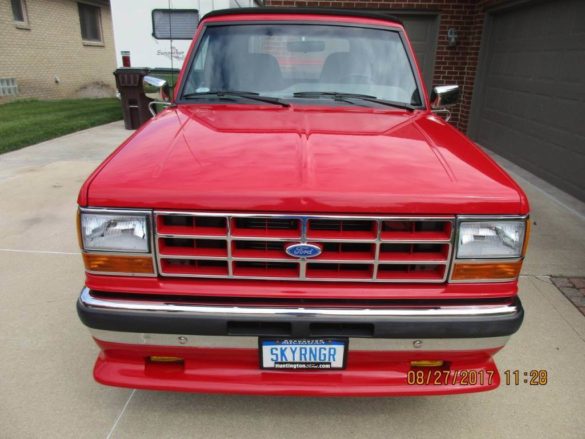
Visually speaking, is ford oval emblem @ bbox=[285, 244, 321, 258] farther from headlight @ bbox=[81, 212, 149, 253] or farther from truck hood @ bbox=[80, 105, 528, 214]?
headlight @ bbox=[81, 212, 149, 253]

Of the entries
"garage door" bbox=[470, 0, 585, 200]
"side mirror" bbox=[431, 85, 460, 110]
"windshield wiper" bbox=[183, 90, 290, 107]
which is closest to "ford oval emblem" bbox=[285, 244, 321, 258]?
"windshield wiper" bbox=[183, 90, 290, 107]

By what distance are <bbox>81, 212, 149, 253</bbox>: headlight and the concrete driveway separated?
3.30 ft

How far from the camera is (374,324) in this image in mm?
1933

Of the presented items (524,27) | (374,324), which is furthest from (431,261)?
(524,27)

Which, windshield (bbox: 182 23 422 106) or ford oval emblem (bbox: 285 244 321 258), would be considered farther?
windshield (bbox: 182 23 422 106)

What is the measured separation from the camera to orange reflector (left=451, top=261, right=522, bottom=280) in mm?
1958

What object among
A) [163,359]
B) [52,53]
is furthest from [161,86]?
[52,53]

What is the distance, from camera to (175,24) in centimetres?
954

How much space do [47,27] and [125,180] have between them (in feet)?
59.5

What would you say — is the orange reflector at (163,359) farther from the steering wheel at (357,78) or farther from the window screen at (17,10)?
the window screen at (17,10)

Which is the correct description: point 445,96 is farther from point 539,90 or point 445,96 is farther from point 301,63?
point 539,90

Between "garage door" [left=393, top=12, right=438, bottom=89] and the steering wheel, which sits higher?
"garage door" [left=393, top=12, right=438, bottom=89]

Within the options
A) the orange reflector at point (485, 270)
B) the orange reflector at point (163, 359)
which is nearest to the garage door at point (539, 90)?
the orange reflector at point (485, 270)

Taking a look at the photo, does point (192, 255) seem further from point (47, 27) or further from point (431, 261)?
point (47, 27)
